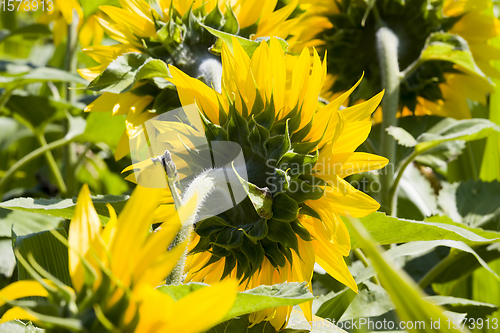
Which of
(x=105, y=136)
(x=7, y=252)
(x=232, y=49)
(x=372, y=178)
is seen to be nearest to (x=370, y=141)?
(x=372, y=178)

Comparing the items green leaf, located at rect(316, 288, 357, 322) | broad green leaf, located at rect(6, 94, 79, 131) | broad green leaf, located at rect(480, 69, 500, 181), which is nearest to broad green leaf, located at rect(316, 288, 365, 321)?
green leaf, located at rect(316, 288, 357, 322)

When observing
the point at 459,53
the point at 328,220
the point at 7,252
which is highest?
the point at 459,53

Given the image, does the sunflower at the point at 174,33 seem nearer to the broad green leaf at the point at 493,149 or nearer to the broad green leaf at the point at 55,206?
the broad green leaf at the point at 55,206

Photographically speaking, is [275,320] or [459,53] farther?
[459,53]

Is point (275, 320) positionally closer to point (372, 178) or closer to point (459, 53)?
point (372, 178)

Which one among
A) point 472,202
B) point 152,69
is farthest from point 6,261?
point 472,202

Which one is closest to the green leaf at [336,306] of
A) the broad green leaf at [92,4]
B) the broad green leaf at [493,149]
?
the broad green leaf at [493,149]
